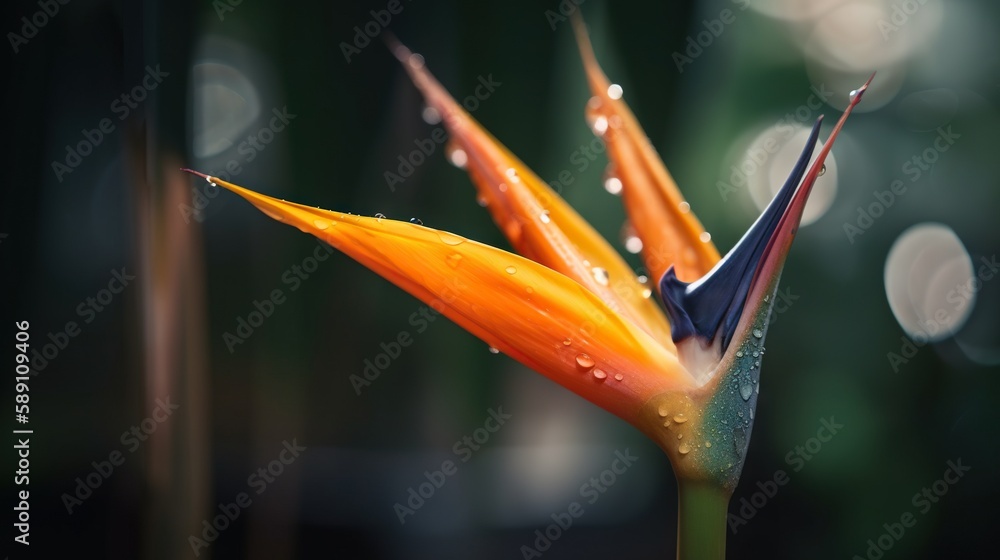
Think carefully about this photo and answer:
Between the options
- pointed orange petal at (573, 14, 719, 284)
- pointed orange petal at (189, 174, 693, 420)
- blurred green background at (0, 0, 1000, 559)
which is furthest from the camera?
blurred green background at (0, 0, 1000, 559)

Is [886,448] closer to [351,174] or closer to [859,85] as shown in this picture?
[859,85]

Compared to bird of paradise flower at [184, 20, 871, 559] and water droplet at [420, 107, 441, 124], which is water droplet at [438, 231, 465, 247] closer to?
bird of paradise flower at [184, 20, 871, 559]

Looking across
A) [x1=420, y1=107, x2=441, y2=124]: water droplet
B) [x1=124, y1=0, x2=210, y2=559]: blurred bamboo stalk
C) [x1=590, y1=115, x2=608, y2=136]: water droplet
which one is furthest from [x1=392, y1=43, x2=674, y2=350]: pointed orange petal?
[x1=124, y1=0, x2=210, y2=559]: blurred bamboo stalk

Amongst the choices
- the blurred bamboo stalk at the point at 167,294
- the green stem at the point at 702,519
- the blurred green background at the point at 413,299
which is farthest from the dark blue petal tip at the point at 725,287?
the blurred bamboo stalk at the point at 167,294

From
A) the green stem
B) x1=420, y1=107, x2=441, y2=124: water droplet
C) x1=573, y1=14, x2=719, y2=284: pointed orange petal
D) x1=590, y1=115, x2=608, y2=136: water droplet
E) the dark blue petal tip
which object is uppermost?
x1=420, y1=107, x2=441, y2=124: water droplet

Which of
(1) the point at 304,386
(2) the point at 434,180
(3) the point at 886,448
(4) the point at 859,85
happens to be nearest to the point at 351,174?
(2) the point at 434,180

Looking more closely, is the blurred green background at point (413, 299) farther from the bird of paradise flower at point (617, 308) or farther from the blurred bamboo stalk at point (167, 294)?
the bird of paradise flower at point (617, 308)

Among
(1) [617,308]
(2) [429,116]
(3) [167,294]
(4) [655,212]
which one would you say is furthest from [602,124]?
(3) [167,294]

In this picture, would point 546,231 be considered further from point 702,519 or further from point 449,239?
point 702,519

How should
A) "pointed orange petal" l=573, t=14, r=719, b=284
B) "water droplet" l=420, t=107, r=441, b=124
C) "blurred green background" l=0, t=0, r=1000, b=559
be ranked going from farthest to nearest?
"water droplet" l=420, t=107, r=441, b=124
"blurred green background" l=0, t=0, r=1000, b=559
"pointed orange petal" l=573, t=14, r=719, b=284
